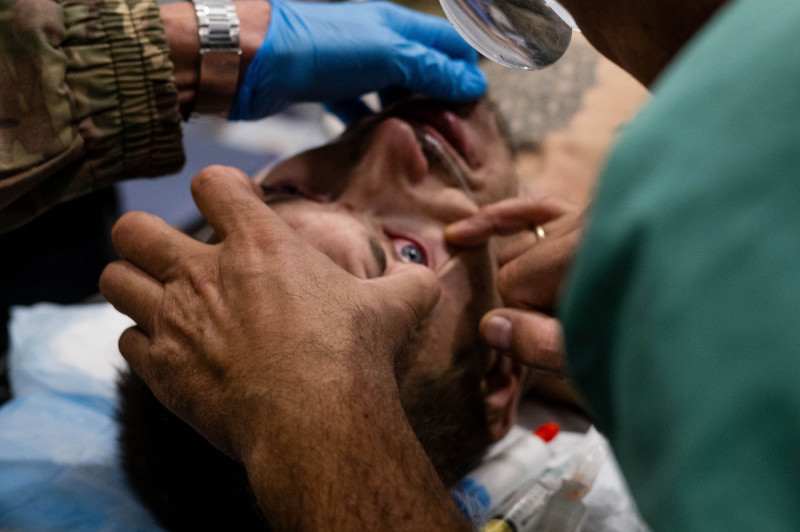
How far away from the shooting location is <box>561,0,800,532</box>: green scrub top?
0.38 metres

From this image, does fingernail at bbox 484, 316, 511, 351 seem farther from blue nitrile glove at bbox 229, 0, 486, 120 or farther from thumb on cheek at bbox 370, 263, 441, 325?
blue nitrile glove at bbox 229, 0, 486, 120

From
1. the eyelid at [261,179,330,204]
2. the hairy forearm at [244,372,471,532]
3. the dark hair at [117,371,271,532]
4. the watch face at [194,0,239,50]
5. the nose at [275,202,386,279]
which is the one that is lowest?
the dark hair at [117,371,271,532]

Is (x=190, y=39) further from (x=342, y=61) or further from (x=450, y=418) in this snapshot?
(x=450, y=418)

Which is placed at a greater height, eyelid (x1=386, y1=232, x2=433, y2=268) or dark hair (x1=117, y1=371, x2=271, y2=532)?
eyelid (x1=386, y1=232, x2=433, y2=268)

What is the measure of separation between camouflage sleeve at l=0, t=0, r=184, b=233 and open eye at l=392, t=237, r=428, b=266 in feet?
1.60

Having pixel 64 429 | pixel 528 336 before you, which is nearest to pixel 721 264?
pixel 528 336

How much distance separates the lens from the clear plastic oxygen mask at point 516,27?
93 centimetres

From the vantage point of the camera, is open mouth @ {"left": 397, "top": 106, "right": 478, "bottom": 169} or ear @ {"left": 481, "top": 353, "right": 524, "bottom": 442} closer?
ear @ {"left": 481, "top": 353, "right": 524, "bottom": 442}

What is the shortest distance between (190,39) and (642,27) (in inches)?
36.0

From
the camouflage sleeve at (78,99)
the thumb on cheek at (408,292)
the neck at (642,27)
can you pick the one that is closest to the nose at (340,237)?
the thumb on cheek at (408,292)

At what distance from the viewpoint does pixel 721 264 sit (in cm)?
39

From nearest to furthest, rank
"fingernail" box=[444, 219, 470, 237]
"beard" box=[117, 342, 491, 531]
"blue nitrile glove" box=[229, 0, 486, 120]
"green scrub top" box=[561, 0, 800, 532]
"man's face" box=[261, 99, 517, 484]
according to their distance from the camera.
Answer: "green scrub top" box=[561, 0, 800, 532] < "beard" box=[117, 342, 491, 531] < "man's face" box=[261, 99, 517, 484] < "fingernail" box=[444, 219, 470, 237] < "blue nitrile glove" box=[229, 0, 486, 120]

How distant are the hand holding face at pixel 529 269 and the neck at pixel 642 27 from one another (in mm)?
321

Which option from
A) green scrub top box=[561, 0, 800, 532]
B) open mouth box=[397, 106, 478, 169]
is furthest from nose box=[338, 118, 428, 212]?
green scrub top box=[561, 0, 800, 532]
